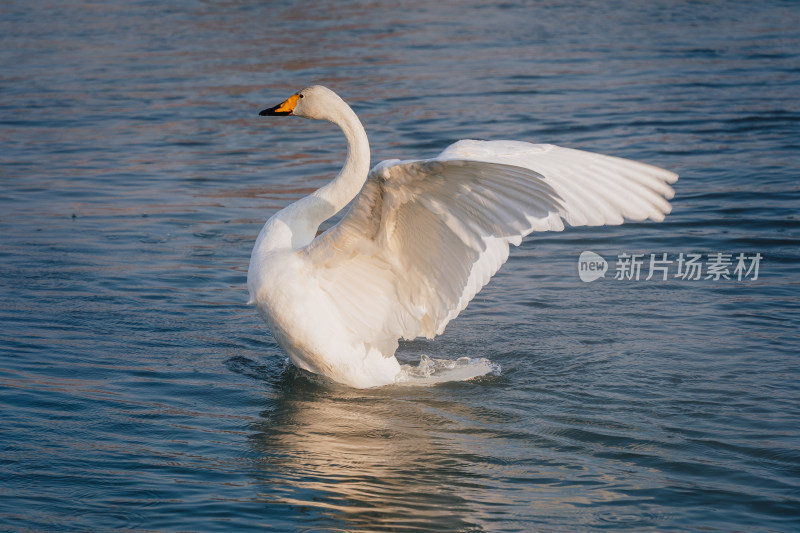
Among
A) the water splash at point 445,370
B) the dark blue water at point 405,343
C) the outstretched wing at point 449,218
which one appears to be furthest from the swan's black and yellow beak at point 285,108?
the water splash at point 445,370

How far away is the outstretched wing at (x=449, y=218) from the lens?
4941 millimetres

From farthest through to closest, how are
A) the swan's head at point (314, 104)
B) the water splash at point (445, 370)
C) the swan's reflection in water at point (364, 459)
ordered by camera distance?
1. the water splash at point (445, 370)
2. the swan's head at point (314, 104)
3. the swan's reflection in water at point (364, 459)

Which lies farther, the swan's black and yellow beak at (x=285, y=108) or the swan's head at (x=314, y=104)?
the swan's black and yellow beak at (x=285, y=108)

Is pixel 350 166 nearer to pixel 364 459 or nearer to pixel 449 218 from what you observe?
pixel 449 218

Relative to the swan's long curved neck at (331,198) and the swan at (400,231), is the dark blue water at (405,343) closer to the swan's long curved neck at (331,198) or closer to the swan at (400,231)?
the swan at (400,231)

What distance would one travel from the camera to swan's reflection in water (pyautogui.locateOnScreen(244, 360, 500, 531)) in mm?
4840

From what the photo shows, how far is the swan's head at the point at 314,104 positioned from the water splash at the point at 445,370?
172 centimetres

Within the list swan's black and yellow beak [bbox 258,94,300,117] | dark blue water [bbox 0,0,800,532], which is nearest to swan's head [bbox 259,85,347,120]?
swan's black and yellow beak [bbox 258,94,300,117]

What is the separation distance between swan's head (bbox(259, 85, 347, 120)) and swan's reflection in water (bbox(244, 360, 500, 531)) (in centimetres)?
168

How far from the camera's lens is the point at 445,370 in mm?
6777

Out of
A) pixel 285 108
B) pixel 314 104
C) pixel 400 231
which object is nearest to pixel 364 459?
pixel 400 231

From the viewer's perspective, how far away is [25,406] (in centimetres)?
600

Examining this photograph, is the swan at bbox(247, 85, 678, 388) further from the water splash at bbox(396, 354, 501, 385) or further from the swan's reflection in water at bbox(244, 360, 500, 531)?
the swan's reflection in water at bbox(244, 360, 500, 531)

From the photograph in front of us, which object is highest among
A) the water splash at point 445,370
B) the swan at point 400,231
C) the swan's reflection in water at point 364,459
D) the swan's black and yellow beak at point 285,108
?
the swan's black and yellow beak at point 285,108
